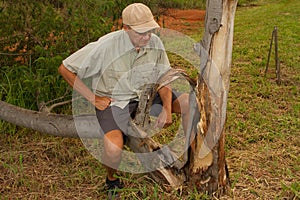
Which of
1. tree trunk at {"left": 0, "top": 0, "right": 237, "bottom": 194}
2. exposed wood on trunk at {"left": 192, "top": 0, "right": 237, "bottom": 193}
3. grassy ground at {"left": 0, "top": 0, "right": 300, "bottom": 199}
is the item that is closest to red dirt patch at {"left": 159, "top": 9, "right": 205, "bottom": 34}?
grassy ground at {"left": 0, "top": 0, "right": 300, "bottom": 199}

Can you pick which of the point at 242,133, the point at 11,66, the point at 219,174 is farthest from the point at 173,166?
the point at 11,66

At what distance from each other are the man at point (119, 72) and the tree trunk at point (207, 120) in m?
0.14

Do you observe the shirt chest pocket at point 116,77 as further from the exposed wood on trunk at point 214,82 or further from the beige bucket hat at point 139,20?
the exposed wood on trunk at point 214,82

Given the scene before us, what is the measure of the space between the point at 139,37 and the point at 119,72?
11.1 inches

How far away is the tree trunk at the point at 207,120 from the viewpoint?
102 inches

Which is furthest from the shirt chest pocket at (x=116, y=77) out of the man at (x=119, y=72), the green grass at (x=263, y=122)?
the green grass at (x=263, y=122)

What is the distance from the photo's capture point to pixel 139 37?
2.91 m

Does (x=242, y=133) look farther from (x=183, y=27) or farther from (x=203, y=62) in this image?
(x=183, y=27)

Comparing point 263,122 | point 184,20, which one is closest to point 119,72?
point 263,122

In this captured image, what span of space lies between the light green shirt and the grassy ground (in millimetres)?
627

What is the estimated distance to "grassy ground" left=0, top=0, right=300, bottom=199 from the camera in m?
3.07

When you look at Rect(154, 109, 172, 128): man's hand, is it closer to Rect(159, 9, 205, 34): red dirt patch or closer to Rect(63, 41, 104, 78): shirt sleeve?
Rect(63, 41, 104, 78): shirt sleeve

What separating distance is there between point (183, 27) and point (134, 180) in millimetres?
8344

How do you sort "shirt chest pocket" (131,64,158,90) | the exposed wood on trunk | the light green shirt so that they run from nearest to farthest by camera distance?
the exposed wood on trunk
the light green shirt
"shirt chest pocket" (131,64,158,90)
